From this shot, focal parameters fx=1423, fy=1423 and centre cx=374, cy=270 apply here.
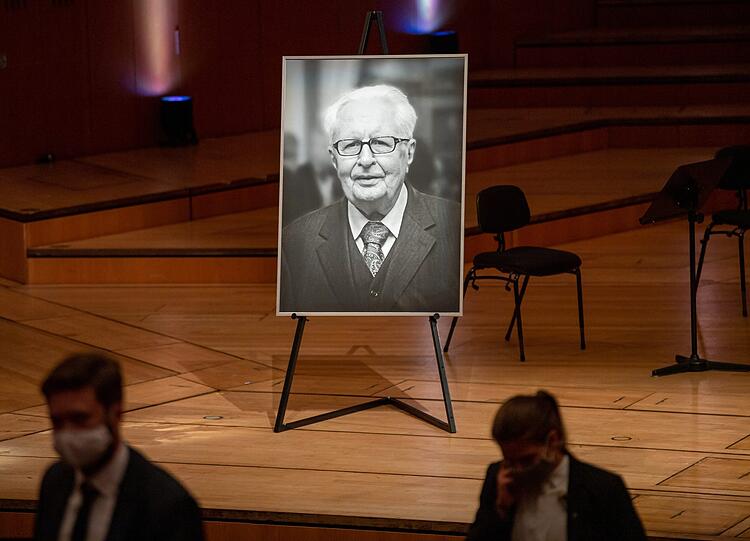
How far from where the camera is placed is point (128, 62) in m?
7.81

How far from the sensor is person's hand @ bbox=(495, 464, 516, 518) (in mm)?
2410

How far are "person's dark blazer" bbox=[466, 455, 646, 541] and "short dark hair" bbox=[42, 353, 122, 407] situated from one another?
748 millimetres

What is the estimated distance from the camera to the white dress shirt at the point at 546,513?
2449 mm

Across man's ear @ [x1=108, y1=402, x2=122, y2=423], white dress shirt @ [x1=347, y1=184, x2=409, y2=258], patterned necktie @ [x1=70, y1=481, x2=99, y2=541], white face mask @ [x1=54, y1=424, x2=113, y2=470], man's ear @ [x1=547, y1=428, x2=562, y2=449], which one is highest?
white dress shirt @ [x1=347, y1=184, x2=409, y2=258]

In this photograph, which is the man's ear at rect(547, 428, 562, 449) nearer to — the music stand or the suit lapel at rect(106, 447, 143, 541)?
the suit lapel at rect(106, 447, 143, 541)

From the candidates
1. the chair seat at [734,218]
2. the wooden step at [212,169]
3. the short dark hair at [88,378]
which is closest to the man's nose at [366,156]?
the chair seat at [734,218]

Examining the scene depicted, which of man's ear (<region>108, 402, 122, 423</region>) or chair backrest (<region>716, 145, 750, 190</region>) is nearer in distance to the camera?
man's ear (<region>108, 402, 122, 423</region>)

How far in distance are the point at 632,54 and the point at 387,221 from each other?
19.1 ft

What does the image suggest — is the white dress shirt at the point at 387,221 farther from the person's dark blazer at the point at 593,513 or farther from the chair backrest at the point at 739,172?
the chair backrest at the point at 739,172

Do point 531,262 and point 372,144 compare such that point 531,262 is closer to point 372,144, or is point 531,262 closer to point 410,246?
point 410,246

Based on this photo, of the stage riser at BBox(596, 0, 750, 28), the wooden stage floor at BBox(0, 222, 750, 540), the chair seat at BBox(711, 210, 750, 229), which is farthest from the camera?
the stage riser at BBox(596, 0, 750, 28)

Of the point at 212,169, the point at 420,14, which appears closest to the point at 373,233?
the point at 212,169

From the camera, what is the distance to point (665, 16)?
34.0 feet

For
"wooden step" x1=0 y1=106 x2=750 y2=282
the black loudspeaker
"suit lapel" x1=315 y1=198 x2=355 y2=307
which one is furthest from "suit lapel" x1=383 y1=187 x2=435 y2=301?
the black loudspeaker
